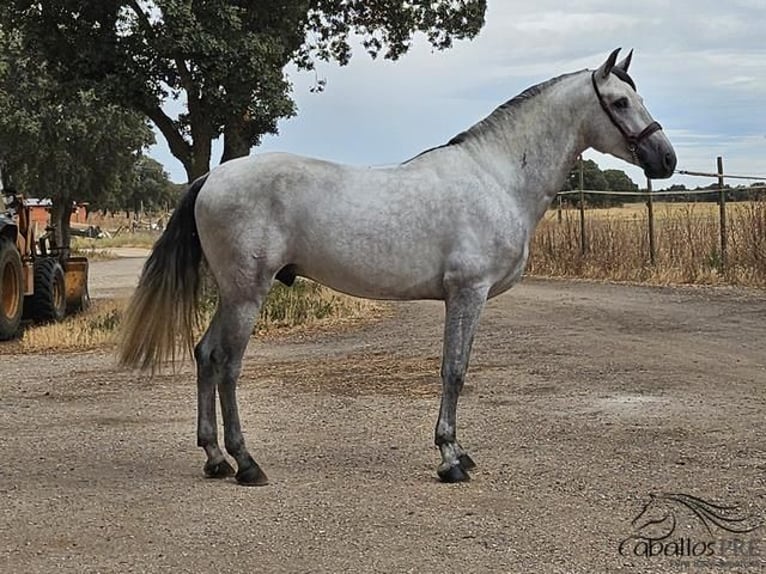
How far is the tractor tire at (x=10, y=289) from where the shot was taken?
12797 mm

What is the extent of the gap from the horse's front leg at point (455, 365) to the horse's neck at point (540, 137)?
684 millimetres

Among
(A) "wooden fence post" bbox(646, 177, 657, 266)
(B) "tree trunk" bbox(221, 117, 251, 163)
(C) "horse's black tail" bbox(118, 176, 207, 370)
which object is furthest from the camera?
(A) "wooden fence post" bbox(646, 177, 657, 266)

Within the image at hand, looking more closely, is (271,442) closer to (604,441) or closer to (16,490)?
(16,490)

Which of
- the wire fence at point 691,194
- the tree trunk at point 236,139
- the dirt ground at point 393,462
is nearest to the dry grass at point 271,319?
the dirt ground at point 393,462

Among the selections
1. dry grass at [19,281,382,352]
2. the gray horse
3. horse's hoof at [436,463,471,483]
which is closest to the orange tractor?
dry grass at [19,281,382,352]

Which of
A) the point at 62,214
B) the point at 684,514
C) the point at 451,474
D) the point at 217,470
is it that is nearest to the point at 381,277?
the point at 451,474

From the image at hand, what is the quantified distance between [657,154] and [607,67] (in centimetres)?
56

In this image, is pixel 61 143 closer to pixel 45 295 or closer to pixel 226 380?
pixel 45 295

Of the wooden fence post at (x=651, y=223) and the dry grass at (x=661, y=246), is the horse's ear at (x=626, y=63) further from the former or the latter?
the wooden fence post at (x=651, y=223)

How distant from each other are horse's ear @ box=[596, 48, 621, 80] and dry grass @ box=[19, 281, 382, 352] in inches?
269

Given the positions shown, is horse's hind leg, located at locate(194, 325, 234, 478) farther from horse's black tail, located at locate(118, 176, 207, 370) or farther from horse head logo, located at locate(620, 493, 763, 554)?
horse head logo, located at locate(620, 493, 763, 554)

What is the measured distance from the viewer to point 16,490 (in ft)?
17.3

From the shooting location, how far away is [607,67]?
18.6 feet

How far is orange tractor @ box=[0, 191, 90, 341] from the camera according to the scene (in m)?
13.0
